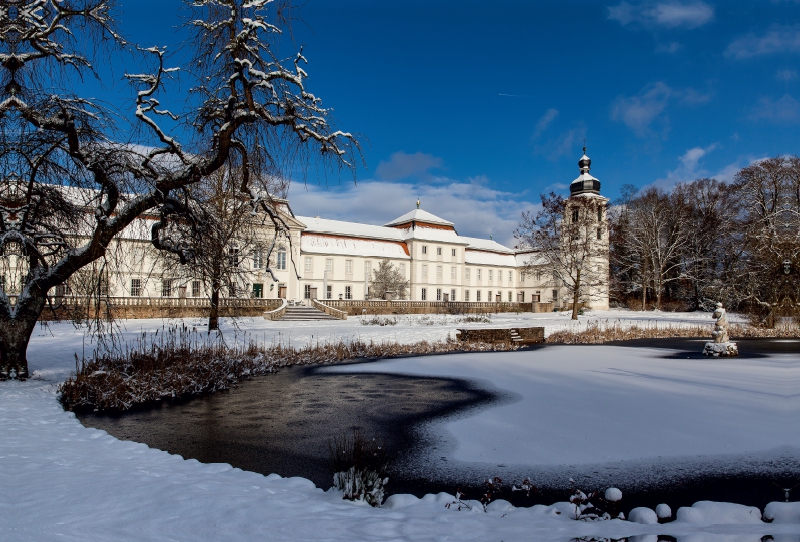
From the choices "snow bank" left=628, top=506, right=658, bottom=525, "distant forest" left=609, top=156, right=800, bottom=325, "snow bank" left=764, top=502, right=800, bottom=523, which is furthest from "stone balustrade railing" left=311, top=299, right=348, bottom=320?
"snow bank" left=764, top=502, right=800, bottom=523

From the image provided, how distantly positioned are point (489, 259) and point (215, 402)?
63350mm

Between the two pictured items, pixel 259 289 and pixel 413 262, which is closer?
pixel 259 289

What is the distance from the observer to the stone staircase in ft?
115

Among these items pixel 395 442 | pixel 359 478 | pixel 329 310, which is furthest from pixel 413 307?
pixel 359 478

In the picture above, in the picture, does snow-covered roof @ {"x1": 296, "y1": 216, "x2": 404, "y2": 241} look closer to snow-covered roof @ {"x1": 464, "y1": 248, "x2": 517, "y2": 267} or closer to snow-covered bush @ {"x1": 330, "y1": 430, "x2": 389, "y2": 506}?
snow-covered roof @ {"x1": 464, "y1": 248, "x2": 517, "y2": 267}

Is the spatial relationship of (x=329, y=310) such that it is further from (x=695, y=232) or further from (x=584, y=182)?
(x=695, y=232)

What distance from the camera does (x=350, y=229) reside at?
2441 inches

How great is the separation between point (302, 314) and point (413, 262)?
2825 centimetres

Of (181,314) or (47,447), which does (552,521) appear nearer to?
(47,447)

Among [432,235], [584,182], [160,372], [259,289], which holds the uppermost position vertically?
[584,182]

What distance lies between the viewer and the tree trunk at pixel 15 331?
10578 millimetres

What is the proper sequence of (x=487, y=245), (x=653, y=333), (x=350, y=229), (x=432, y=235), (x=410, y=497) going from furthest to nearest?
(x=487, y=245) → (x=432, y=235) → (x=350, y=229) → (x=653, y=333) → (x=410, y=497)

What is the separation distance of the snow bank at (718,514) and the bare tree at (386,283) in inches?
1868

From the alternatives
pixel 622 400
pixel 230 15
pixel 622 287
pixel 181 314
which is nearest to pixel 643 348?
pixel 622 400
